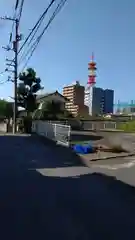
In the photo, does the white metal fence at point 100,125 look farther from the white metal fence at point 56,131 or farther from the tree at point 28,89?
the white metal fence at point 56,131

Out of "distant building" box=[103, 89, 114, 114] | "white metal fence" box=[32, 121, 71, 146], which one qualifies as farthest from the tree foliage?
"distant building" box=[103, 89, 114, 114]

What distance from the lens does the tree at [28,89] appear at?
4241cm

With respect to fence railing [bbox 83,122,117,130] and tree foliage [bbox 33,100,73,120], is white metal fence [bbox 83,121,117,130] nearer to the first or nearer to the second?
fence railing [bbox 83,122,117,130]

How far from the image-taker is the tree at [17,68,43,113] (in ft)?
139

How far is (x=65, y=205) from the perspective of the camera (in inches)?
257

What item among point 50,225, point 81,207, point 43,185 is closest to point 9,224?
point 50,225

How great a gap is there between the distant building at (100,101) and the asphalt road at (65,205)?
295 feet

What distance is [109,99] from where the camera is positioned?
382ft

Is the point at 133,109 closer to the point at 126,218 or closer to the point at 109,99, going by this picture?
the point at 109,99

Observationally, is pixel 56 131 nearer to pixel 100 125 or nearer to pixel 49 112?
pixel 49 112

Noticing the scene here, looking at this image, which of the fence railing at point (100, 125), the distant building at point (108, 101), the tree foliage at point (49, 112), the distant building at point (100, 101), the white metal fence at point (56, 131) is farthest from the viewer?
the distant building at point (108, 101)

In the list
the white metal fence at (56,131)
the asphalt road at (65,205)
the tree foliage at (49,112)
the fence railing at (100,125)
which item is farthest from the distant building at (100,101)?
the asphalt road at (65,205)

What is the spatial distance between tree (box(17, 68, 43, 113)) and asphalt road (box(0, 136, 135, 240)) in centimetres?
3215

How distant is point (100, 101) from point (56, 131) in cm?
8824
